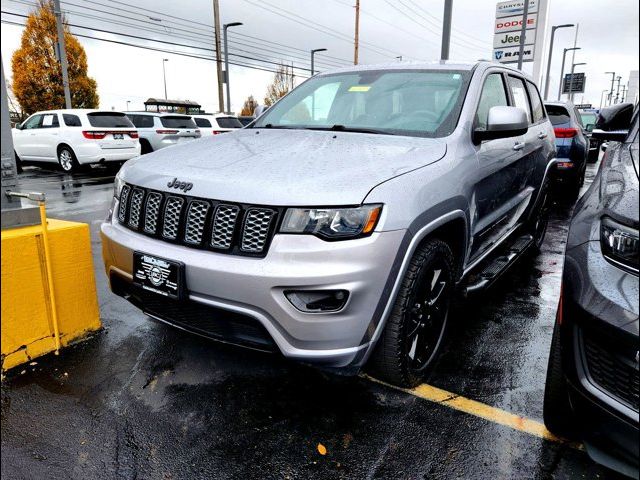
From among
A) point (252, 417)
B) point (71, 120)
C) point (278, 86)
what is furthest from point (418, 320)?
point (278, 86)

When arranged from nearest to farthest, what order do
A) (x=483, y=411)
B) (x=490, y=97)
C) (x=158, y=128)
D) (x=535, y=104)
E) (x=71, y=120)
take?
(x=483, y=411) → (x=490, y=97) → (x=535, y=104) → (x=71, y=120) → (x=158, y=128)

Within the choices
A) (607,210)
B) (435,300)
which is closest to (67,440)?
(435,300)

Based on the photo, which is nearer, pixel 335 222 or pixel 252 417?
pixel 335 222

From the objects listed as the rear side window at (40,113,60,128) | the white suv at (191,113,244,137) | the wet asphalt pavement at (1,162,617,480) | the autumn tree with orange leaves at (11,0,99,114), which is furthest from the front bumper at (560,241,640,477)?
the autumn tree with orange leaves at (11,0,99,114)

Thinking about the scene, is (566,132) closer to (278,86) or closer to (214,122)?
(214,122)

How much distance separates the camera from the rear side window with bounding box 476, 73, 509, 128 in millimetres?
3334

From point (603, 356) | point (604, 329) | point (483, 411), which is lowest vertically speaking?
point (483, 411)

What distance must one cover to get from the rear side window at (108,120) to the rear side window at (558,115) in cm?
1073

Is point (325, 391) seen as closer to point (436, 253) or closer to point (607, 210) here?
point (436, 253)

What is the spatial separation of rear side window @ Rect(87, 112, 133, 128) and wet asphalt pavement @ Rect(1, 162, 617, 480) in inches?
445

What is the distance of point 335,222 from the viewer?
2115 mm

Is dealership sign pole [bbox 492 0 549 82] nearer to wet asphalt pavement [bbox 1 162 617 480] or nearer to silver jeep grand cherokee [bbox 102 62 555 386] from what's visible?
silver jeep grand cherokee [bbox 102 62 555 386]

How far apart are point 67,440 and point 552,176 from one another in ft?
16.5

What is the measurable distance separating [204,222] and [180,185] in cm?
27
